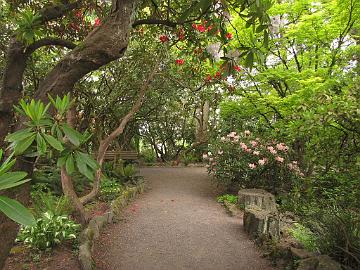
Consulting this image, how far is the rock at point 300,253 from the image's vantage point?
434cm

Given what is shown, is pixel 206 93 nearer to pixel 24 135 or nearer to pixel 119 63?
pixel 119 63

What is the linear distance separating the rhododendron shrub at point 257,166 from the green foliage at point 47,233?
538cm

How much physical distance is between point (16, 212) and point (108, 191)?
24.4ft

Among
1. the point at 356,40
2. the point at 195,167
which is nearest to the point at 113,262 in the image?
the point at 356,40

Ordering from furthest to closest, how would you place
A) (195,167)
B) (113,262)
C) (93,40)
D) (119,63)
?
(195,167)
(119,63)
(113,262)
(93,40)

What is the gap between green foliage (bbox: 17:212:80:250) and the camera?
4.70 metres

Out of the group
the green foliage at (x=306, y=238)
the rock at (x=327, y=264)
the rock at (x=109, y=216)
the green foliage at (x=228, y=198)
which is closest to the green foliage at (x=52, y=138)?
the rock at (x=327, y=264)

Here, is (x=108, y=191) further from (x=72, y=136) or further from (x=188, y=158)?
(x=188, y=158)

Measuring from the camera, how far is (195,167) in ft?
54.2

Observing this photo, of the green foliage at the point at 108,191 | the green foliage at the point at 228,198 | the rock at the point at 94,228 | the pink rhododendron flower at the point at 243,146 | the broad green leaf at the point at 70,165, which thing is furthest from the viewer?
the pink rhododendron flower at the point at 243,146

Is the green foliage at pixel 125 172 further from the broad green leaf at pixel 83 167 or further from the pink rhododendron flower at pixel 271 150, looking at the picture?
the broad green leaf at pixel 83 167

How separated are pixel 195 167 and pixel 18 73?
14.3 m

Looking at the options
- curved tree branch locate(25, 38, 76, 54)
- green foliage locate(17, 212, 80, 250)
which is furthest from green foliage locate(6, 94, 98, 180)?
green foliage locate(17, 212, 80, 250)

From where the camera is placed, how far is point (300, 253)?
14.7 feet
